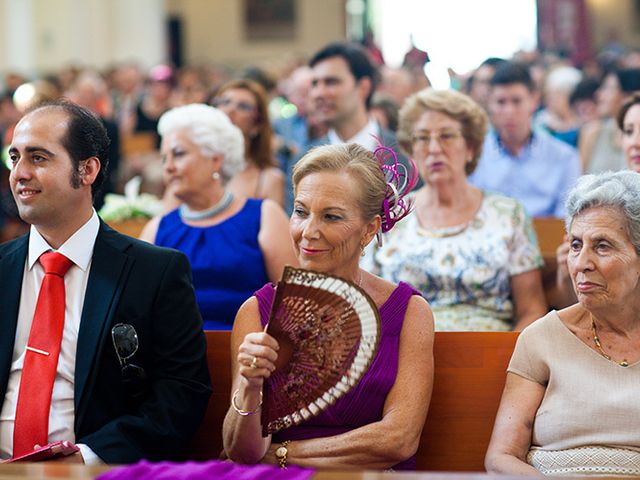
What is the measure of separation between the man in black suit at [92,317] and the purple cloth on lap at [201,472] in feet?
2.44

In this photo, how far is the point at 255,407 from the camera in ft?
9.55

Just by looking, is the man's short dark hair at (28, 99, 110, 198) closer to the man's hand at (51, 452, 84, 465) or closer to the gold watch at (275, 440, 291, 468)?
the man's hand at (51, 452, 84, 465)

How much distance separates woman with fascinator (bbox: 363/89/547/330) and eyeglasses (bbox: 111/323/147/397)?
61.9 inches

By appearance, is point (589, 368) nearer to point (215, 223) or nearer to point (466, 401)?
point (466, 401)

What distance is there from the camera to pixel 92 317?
10.8 feet

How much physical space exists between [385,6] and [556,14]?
420 centimetres

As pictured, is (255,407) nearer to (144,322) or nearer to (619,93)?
(144,322)

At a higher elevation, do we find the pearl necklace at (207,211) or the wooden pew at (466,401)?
the pearl necklace at (207,211)

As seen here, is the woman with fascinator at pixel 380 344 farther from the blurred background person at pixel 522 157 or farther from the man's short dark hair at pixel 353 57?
the blurred background person at pixel 522 157

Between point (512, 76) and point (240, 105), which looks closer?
point (240, 105)

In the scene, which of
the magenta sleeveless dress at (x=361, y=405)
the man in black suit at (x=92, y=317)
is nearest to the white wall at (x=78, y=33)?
the man in black suit at (x=92, y=317)

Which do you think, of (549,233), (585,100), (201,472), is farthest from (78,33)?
→ (201,472)

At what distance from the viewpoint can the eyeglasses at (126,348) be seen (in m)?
3.25

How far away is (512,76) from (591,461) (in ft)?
13.0
